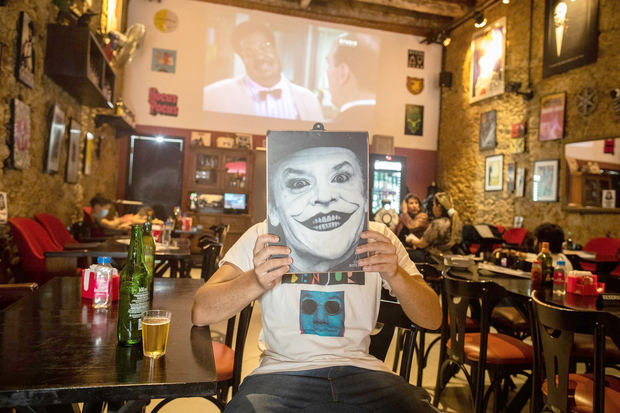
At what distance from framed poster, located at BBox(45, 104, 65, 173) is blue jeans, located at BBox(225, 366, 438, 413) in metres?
4.15

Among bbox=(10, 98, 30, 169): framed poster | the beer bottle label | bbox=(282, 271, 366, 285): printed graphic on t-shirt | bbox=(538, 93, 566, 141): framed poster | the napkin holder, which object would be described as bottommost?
the napkin holder

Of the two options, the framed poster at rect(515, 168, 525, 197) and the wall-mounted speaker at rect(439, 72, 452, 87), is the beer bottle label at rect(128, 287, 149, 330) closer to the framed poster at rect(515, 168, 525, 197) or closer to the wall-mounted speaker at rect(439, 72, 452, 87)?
the framed poster at rect(515, 168, 525, 197)

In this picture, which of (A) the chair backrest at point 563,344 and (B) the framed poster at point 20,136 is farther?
(B) the framed poster at point 20,136

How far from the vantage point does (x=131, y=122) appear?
25.6 ft

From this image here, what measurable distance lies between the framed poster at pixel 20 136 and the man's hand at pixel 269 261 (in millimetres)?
3271

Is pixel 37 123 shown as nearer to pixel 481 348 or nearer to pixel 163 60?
pixel 481 348

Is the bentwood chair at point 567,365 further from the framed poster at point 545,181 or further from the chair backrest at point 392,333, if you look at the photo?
the framed poster at point 545,181

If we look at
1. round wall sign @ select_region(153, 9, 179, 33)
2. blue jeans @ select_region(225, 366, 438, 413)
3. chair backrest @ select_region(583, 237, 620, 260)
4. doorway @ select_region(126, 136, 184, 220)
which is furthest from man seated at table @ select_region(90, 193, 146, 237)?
chair backrest @ select_region(583, 237, 620, 260)

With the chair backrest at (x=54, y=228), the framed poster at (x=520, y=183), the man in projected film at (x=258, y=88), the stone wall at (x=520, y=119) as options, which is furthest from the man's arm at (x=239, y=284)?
the man in projected film at (x=258, y=88)

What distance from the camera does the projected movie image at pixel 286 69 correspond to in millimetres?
9070

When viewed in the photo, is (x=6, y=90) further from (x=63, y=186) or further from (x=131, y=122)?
(x=131, y=122)

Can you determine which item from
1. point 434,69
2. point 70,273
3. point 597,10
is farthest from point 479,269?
point 434,69

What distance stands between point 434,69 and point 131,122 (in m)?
6.88

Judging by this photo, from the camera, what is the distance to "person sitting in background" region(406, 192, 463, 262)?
5.01 m
